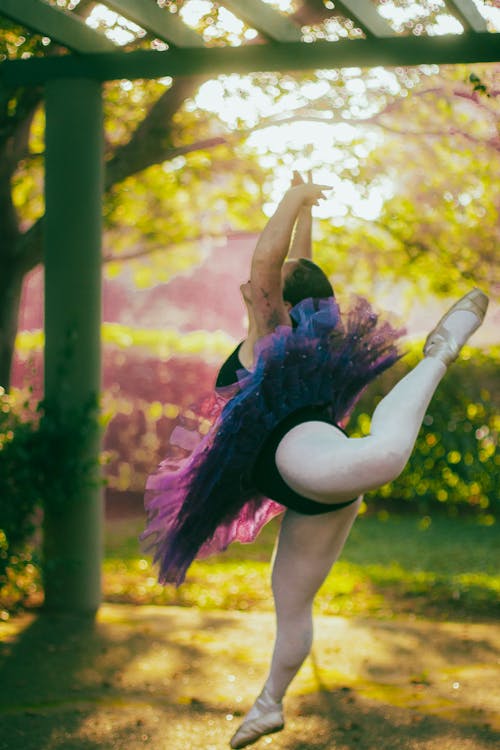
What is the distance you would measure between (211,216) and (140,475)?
2.77 meters

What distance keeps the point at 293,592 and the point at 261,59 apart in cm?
284

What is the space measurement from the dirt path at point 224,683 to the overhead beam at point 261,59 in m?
2.75

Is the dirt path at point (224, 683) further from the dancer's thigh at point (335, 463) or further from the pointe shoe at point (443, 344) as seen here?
the pointe shoe at point (443, 344)

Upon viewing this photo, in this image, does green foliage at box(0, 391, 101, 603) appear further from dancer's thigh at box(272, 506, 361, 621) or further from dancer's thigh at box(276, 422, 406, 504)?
dancer's thigh at box(276, 422, 406, 504)

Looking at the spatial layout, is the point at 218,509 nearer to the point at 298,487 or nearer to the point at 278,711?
the point at 298,487

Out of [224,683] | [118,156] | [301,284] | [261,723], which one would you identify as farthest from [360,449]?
[118,156]

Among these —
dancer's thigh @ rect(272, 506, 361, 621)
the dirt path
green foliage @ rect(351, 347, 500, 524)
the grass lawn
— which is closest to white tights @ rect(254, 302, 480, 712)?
dancer's thigh @ rect(272, 506, 361, 621)

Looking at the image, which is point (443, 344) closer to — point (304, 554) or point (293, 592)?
point (304, 554)

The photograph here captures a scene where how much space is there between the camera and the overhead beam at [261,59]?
480 centimetres

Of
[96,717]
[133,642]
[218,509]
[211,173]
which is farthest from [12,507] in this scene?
[211,173]

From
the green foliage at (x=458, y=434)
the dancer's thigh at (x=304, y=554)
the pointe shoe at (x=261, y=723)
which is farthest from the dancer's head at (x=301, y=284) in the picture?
the green foliage at (x=458, y=434)

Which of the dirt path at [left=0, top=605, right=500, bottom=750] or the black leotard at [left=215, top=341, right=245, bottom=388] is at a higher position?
the black leotard at [left=215, top=341, right=245, bottom=388]

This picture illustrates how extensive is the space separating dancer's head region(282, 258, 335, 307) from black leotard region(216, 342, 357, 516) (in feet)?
0.95

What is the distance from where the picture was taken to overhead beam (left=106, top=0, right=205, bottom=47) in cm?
465
